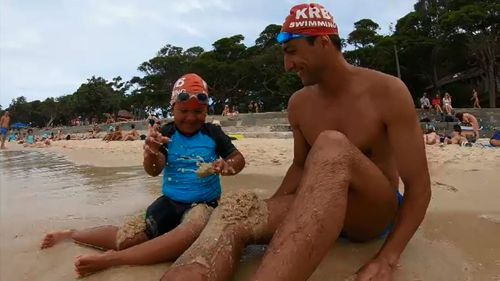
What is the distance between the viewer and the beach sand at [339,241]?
2055mm

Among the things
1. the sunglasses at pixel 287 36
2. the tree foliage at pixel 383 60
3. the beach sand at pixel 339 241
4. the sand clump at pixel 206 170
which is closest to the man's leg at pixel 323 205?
the beach sand at pixel 339 241

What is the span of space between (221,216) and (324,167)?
0.53 metres

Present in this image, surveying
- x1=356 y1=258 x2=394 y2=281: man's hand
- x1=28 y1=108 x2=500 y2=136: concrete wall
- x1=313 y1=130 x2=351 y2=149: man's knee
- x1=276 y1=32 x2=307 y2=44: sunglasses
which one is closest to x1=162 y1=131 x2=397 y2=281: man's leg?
x1=313 y1=130 x2=351 y2=149: man's knee

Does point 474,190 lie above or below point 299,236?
below

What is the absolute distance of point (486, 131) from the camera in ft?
49.4

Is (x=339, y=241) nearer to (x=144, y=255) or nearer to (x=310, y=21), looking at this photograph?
(x=144, y=255)

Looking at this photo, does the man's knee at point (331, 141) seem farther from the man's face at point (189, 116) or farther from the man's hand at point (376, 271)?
the man's face at point (189, 116)

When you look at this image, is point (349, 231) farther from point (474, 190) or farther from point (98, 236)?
point (474, 190)

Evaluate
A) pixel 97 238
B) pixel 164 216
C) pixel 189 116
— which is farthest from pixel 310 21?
pixel 97 238

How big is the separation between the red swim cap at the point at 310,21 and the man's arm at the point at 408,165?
44 cm

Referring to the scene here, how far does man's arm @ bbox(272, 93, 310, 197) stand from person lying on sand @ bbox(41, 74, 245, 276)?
0.94ft

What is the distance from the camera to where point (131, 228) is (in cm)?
242

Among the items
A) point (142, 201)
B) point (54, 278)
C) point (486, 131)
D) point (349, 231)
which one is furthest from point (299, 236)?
point (486, 131)

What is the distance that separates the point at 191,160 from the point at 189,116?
0.28 m
